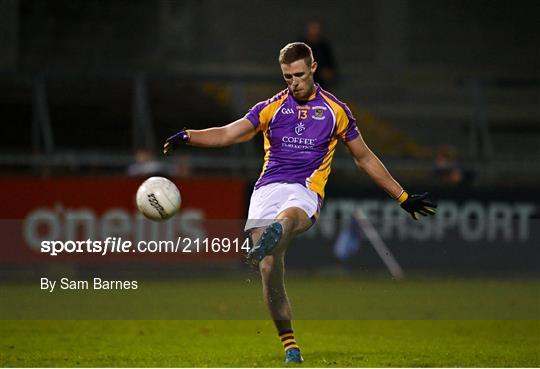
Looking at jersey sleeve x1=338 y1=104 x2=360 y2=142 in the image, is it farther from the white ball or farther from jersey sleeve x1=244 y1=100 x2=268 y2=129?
the white ball

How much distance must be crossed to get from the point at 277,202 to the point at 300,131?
21.4 inches

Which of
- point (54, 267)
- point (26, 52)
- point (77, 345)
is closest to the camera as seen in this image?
point (77, 345)

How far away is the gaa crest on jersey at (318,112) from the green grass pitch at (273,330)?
1.70 meters

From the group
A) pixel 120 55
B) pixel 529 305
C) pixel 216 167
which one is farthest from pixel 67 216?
pixel 120 55

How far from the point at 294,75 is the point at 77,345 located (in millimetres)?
3040

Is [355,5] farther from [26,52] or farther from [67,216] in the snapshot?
[67,216]

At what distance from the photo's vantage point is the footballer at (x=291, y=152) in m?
8.42

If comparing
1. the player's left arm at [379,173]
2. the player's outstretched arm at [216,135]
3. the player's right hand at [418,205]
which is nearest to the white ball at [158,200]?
the player's outstretched arm at [216,135]

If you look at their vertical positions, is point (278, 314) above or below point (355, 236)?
below

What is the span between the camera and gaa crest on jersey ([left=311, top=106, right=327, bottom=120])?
8609 mm

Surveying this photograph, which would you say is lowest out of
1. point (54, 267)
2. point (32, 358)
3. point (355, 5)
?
point (32, 358)

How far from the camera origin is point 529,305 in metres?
13.7

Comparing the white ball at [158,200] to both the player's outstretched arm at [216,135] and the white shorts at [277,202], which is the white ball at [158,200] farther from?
the white shorts at [277,202]

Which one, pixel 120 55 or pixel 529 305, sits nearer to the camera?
pixel 529 305
